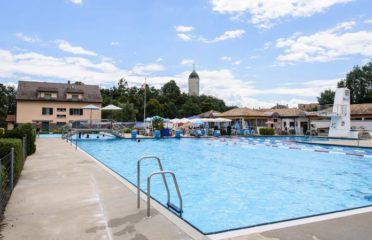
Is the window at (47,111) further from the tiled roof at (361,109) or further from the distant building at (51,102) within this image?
the tiled roof at (361,109)

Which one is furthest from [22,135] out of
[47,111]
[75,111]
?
[75,111]

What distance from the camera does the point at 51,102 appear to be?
4381 centimetres

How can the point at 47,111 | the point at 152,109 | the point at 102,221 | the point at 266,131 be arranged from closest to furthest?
the point at 102,221 → the point at 266,131 → the point at 47,111 → the point at 152,109

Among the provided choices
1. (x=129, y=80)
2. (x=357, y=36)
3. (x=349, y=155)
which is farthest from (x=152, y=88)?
(x=349, y=155)

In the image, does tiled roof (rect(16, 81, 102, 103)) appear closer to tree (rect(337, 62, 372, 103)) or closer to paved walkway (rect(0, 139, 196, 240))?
paved walkway (rect(0, 139, 196, 240))

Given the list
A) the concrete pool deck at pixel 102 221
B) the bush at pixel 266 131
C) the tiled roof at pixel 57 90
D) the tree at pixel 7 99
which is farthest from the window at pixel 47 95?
the concrete pool deck at pixel 102 221

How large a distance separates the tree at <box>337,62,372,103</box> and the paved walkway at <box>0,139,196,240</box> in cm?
5513

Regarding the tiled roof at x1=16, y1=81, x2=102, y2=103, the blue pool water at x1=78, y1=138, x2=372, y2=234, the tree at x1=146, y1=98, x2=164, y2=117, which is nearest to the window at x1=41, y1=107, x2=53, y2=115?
the tiled roof at x1=16, y1=81, x2=102, y2=103

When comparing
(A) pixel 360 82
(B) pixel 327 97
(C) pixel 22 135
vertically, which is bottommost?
(C) pixel 22 135

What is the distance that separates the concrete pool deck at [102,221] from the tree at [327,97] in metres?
55.3

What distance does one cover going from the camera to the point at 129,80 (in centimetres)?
6200

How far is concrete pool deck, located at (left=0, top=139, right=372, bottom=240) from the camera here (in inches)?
145

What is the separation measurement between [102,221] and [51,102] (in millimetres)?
43976

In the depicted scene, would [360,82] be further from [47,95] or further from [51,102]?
[47,95]
